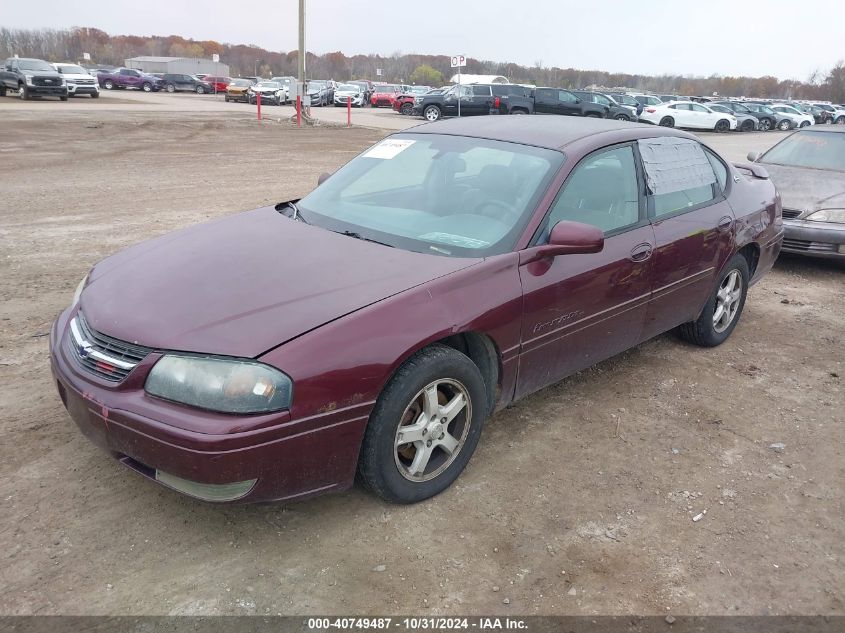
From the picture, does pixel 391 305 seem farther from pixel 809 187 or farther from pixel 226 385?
pixel 809 187

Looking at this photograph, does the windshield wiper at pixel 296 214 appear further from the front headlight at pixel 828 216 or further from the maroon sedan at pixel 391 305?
the front headlight at pixel 828 216

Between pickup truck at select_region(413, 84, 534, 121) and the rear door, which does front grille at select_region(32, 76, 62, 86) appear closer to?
pickup truck at select_region(413, 84, 534, 121)

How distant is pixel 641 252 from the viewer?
12.6ft

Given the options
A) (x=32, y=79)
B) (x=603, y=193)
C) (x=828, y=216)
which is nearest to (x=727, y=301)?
(x=603, y=193)

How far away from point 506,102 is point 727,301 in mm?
26244

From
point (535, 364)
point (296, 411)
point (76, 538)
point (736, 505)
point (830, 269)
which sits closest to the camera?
point (296, 411)

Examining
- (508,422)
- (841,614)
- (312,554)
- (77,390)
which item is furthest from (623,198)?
(77,390)

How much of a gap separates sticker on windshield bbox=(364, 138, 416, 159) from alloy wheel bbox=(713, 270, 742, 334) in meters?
2.39

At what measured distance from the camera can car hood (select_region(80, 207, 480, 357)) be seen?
2584 millimetres

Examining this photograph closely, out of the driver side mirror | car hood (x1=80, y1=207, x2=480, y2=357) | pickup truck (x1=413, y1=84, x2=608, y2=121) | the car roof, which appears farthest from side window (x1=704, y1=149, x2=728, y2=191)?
pickup truck (x1=413, y1=84, x2=608, y2=121)

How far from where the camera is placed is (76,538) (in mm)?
2695

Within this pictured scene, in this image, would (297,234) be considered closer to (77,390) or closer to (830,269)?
(77,390)

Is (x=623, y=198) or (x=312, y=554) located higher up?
(x=623, y=198)

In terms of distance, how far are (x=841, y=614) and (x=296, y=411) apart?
210 centimetres
